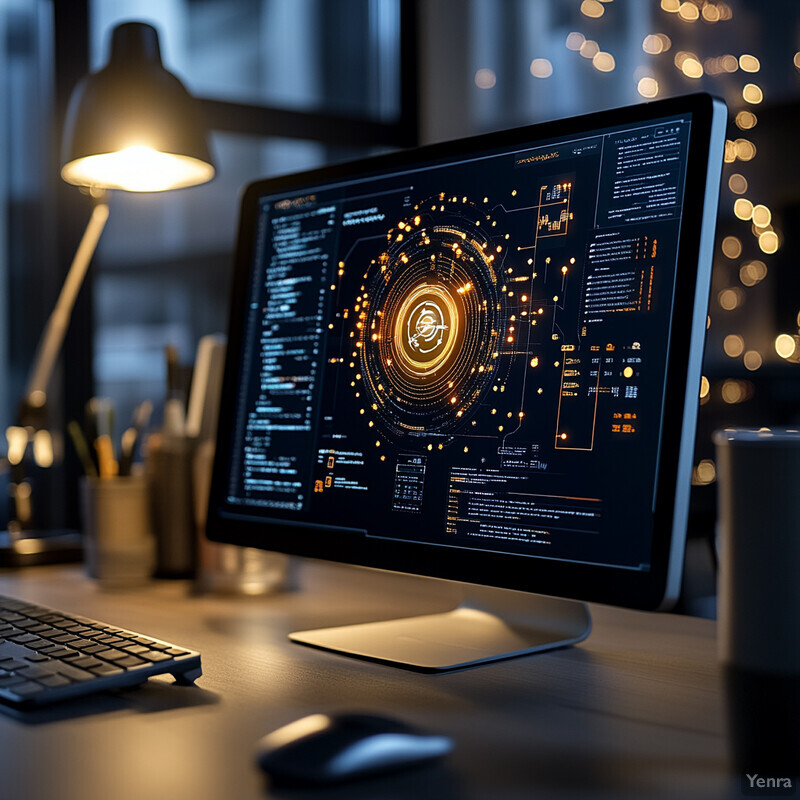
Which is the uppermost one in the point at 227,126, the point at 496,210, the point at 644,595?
the point at 227,126

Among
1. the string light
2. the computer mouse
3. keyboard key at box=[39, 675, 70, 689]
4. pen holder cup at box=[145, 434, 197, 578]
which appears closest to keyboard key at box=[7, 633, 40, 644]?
keyboard key at box=[39, 675, 70, 689]

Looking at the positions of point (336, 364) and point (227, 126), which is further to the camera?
point (227, 126)

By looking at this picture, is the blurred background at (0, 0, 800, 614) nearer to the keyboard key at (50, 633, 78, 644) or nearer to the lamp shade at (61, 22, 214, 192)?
the lamp shade at (61, 22, 214, 192)

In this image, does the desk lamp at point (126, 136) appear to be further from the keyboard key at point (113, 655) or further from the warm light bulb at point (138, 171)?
the keyboard key at point (113, 655)

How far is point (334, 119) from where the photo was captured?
2650 mm

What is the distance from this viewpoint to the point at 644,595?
2.33 ft

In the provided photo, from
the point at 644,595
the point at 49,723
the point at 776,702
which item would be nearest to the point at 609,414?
the point at 644,595

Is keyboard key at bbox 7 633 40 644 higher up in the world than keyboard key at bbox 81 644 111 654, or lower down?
lower down

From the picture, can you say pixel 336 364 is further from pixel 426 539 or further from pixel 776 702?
pixel 776 702

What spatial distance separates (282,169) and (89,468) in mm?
1342

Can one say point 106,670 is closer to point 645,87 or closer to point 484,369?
point 484,369

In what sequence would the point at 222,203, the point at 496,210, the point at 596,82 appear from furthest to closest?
the point at 596,82, the point at 222,203, the point at 496,210

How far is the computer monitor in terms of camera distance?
74 centimetres

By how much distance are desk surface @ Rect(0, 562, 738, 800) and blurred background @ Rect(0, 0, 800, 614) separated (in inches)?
39.6
